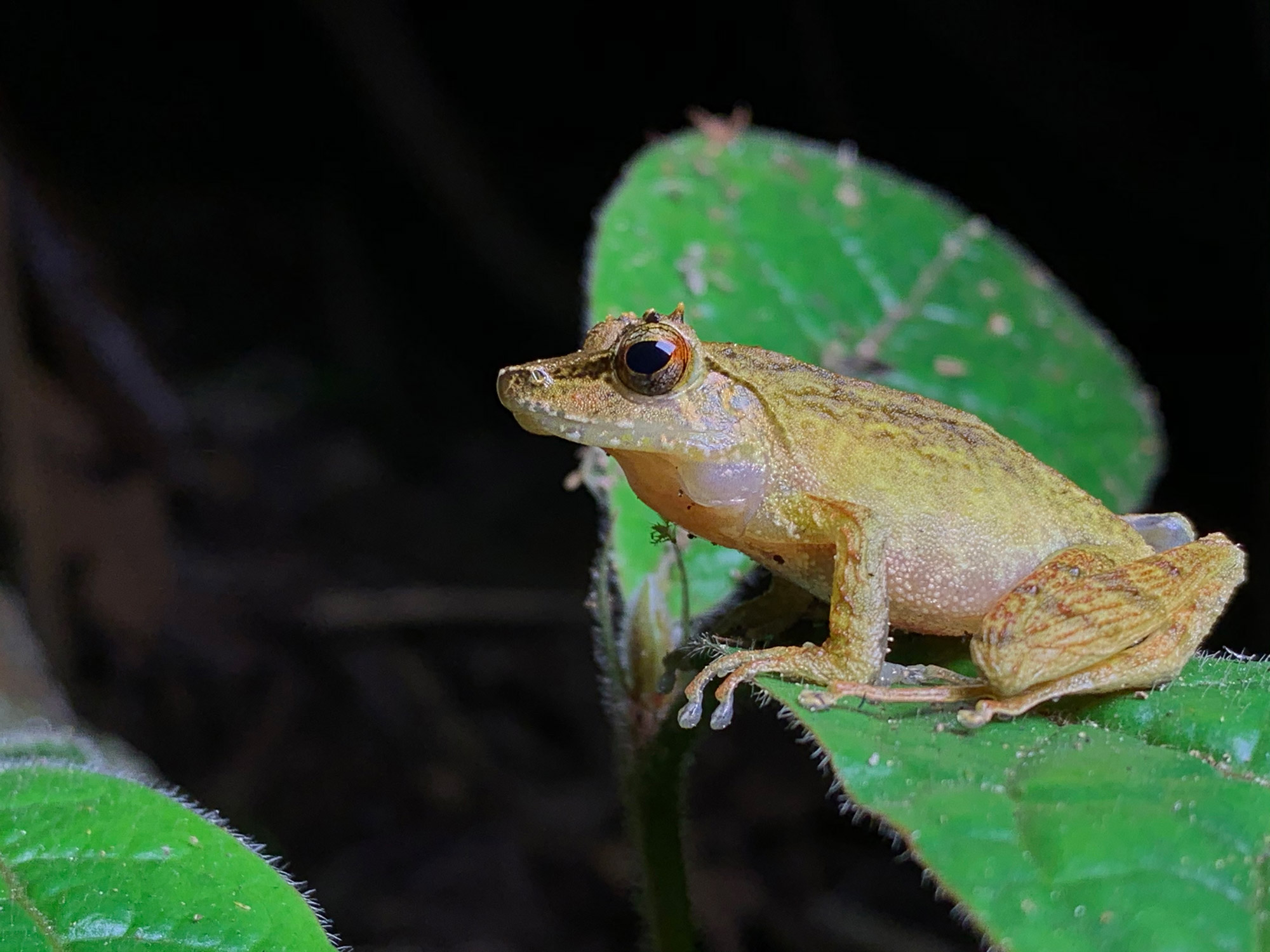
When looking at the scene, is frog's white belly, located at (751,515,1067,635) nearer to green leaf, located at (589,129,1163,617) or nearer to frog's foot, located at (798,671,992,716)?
frog's foot, located at (798,671,992,716)

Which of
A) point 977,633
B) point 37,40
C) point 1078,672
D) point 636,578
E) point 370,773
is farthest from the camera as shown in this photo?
point 37,40

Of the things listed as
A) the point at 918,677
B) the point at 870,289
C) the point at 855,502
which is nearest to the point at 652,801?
the point at 918,677

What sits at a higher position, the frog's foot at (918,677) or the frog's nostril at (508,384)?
the frog's nostril at (508,384)

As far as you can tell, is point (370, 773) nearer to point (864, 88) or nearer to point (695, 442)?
point (695, 442)

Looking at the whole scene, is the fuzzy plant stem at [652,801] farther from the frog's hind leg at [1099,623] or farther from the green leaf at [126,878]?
the green leaf at [126,878]

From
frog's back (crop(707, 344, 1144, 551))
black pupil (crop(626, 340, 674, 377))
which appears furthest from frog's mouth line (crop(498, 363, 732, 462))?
frog's back (crop(707, 344, 1144, 551))

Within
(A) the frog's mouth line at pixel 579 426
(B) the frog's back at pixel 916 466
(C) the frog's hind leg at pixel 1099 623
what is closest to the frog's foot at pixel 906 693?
(C) the frog's hind leg at pixel 1099 623

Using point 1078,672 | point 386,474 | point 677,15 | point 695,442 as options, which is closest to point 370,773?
point 386,474
